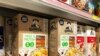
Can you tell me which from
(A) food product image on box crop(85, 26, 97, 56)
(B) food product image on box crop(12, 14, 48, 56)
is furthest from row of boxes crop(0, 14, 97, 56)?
(A) food product image on box crop(85, 26, 97, 56)

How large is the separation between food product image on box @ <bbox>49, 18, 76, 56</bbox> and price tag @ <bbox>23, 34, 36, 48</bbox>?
157 mm

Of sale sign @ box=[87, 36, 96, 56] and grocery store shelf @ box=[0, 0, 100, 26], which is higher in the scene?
grocery store shelf @ box=[0, 0, 100, 26]

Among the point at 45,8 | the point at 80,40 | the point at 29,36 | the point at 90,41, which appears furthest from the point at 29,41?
the point at 90,41

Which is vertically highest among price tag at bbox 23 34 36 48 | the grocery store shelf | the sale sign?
the grocery store shelf

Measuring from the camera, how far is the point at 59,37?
37.6 inches

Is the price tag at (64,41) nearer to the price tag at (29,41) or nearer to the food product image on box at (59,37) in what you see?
the food product image on box at (59,37)

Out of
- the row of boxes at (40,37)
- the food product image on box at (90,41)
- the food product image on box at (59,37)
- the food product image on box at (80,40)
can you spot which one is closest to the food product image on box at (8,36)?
the row of boxes at (40,37)

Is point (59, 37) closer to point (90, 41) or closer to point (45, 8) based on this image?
point (45, 8)

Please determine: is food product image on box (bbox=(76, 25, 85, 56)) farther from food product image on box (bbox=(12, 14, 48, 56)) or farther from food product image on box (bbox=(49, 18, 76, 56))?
food product image on box (bbox=(12, 14, 48, 56))

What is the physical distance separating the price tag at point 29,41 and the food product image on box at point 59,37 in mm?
157

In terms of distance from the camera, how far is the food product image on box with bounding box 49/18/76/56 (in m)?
0.95

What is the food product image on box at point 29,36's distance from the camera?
0.76m

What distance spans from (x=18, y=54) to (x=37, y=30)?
161mm

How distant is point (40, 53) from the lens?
86cm
